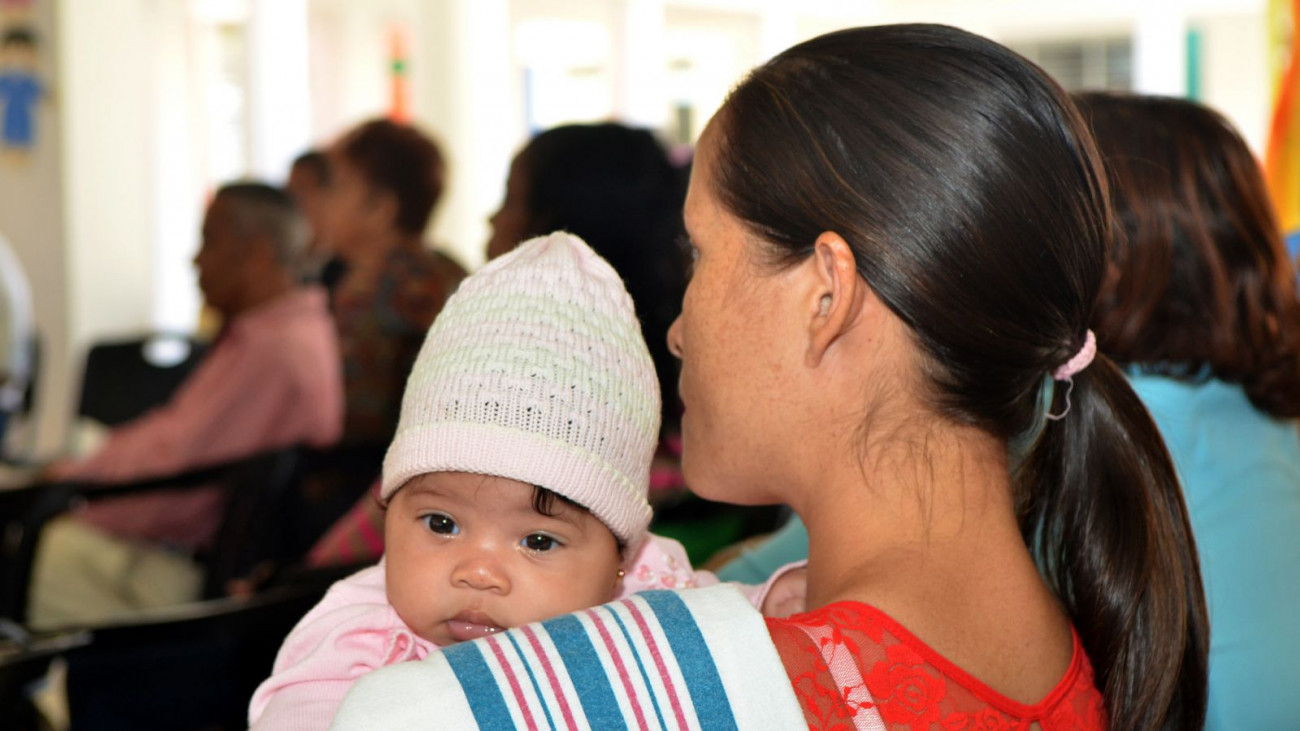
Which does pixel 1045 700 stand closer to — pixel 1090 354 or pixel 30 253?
pixel 1090 354

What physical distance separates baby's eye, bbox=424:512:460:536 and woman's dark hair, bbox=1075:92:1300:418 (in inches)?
36.9

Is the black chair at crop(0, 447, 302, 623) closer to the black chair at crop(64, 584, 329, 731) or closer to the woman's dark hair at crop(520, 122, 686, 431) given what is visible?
the black chair at crop(64, 584, 329, 731)

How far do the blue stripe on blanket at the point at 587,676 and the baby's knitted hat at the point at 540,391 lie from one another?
248mm

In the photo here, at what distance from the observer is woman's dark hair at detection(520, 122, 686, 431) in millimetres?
1819

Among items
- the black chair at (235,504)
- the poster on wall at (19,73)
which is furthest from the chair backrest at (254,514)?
the poster on wall at (19,73)

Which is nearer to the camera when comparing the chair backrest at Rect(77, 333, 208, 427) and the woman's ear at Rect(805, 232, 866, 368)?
the woman's ear at Rect(805, 232, 866, 368)

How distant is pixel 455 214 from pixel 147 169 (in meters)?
1.43

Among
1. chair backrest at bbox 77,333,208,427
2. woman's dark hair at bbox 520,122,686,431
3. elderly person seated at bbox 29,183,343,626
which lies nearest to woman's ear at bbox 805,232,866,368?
woman's dark hair at bbox 520,122,686,431

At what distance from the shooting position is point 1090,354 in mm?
1014

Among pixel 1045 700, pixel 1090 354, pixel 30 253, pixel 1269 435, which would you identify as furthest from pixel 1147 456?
pixel 30 253

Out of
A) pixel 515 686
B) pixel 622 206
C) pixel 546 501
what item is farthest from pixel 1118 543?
pixel 622 206

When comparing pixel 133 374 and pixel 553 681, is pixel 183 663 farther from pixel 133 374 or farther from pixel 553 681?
pixel 133 374

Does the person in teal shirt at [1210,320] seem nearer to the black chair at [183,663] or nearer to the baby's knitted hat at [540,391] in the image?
the baby's knitted hat at [540,391]

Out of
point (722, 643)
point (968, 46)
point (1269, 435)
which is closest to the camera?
point (722, 643)
